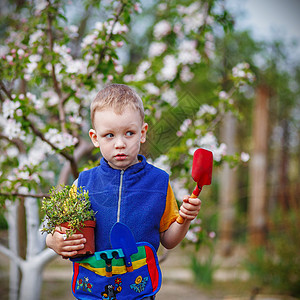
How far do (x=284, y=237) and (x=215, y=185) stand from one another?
401cm

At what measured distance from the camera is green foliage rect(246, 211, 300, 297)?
4.02 metres

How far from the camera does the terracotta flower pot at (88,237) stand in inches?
48.4

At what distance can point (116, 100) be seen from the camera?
1307 mm

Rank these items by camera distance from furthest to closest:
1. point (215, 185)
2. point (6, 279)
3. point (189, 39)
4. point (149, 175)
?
point (215, 185) → point (6, 279) → point (189, 39) → point (149, 175)

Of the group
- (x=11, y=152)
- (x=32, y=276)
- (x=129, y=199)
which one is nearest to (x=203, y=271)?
(x=32, y=276)

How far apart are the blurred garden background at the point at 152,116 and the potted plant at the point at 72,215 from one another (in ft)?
2.49

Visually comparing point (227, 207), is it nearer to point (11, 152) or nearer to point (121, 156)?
point (11, 152)

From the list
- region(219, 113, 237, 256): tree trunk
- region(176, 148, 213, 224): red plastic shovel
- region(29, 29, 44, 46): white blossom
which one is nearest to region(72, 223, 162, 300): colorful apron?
region(176, 148, 213, 224): red plastic shovel

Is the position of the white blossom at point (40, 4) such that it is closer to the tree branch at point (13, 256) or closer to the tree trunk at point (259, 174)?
the tree branch at point (13, 256)

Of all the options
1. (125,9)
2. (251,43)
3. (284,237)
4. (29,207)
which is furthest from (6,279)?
(251,43)

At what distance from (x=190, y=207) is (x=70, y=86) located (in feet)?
5.04

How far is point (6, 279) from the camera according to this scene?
466 centimetres

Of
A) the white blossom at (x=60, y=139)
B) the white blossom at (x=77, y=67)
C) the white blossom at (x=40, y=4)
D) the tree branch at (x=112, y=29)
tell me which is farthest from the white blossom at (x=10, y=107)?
the white blossom at (x=40, y=4)

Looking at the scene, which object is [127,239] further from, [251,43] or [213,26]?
[251,43]
